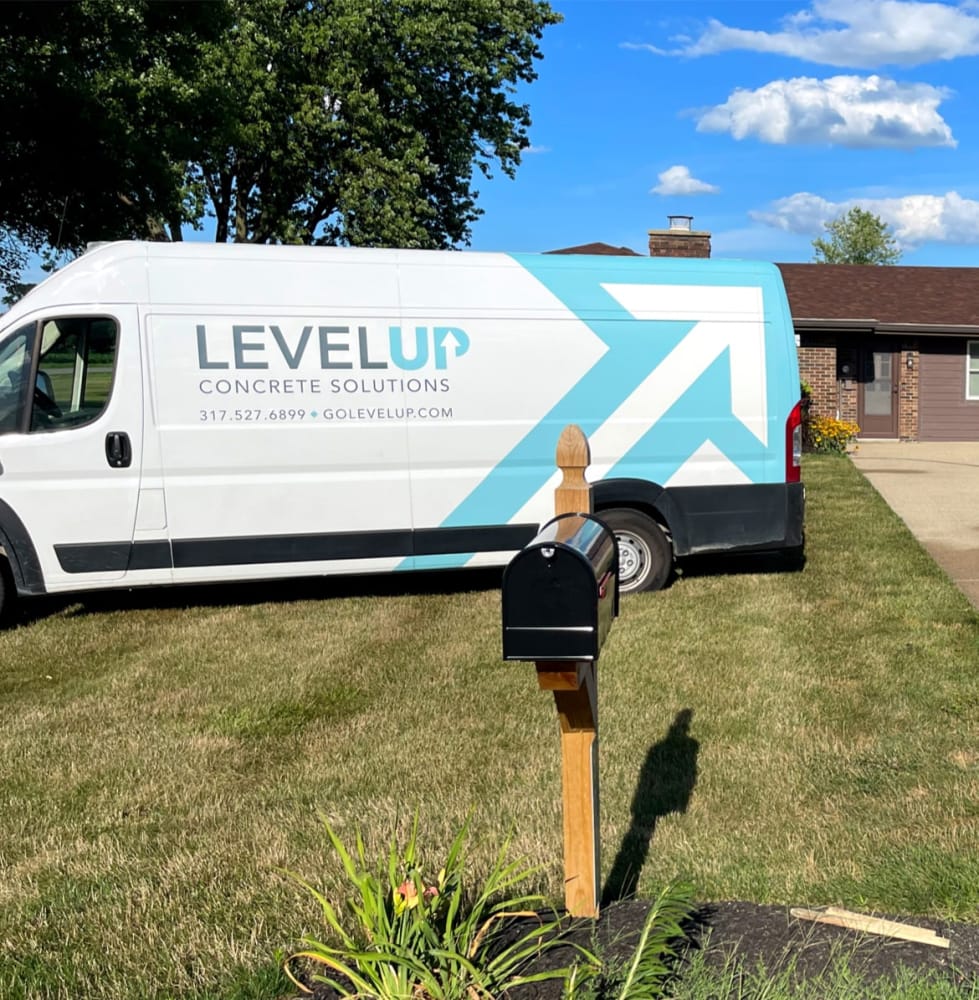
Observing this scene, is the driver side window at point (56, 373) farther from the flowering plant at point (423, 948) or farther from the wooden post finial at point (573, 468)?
the flowering plant at point (423, 948)

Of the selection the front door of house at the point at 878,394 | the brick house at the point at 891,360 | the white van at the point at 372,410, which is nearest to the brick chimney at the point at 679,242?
the brick house at the point at 891,360

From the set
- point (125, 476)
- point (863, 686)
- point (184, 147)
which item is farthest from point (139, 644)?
point (184, 147)

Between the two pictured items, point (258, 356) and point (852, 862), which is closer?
point (852, 862)

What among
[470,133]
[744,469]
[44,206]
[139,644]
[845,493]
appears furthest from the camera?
[470,133]

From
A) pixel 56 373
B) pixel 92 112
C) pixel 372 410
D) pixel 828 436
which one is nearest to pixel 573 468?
pixel 372 410

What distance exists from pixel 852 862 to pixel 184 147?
1541 cm

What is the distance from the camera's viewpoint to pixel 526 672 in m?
5.79

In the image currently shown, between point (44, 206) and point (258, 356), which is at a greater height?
point (44, 206)

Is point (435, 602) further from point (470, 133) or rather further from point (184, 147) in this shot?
point (470, 133)

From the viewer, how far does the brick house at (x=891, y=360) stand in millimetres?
19891

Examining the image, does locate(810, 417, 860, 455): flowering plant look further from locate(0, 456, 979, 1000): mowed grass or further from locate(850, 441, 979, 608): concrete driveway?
locate(0, 456, 979, 1000): mowed grass

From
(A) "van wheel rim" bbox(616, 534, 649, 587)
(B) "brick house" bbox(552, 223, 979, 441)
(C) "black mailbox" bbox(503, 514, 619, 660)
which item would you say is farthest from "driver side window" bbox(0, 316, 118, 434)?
(B) "brick house" bbox(552, 223, 979, 441)

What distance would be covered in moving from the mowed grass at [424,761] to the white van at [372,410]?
0.59 metres

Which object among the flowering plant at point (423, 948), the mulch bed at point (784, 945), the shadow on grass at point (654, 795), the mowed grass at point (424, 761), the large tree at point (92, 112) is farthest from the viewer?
the large tree at point (92, 112)
